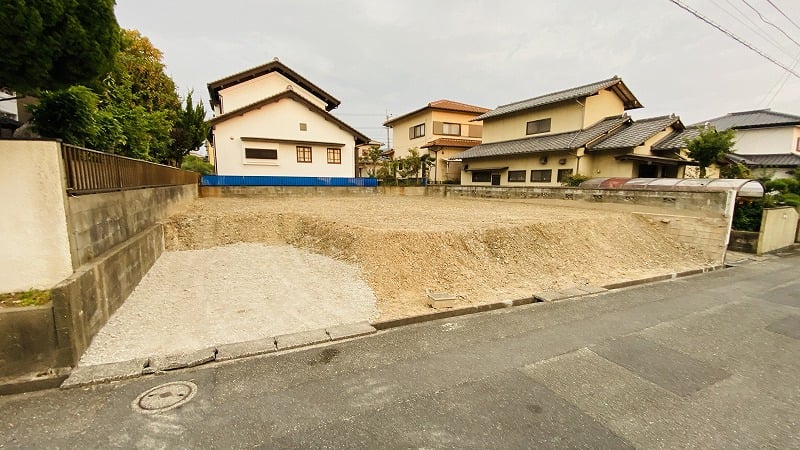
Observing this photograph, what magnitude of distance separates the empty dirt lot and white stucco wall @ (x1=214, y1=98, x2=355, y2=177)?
34.2ft

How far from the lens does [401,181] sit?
853 inches

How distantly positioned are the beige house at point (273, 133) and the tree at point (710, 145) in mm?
16505

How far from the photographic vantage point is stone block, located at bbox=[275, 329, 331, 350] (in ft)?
10.9

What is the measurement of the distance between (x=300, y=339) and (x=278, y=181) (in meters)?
→ 15.7

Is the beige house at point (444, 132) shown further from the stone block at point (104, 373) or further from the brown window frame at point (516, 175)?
the stone block at point (104, 373)

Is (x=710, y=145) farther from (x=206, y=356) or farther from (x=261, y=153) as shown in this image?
(x=261, y=153)

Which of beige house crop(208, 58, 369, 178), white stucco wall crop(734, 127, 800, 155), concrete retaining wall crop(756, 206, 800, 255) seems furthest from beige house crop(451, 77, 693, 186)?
white stucco wall crop(734, 127, 800, 155)

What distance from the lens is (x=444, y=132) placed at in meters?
25.8

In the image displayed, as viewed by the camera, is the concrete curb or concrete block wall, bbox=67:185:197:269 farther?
concrete block wall, bbox=67:185:197:269

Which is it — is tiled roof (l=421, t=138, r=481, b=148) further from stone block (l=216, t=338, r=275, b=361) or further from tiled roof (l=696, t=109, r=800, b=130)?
stone block (l=216, t=338, r=275, b=361)

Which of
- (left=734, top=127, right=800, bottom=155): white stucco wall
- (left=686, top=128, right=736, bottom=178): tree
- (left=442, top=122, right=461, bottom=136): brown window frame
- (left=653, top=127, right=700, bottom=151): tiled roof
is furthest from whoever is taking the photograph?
(left=442, top=122, right=461, bottom=136): brown window frame

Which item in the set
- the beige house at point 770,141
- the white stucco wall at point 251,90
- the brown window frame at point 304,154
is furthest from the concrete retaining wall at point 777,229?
the white stucco wall at point 251,90

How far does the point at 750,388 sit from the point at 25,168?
22.2 feet

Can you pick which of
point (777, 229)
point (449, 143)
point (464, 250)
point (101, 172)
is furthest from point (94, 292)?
point (449, 143)
